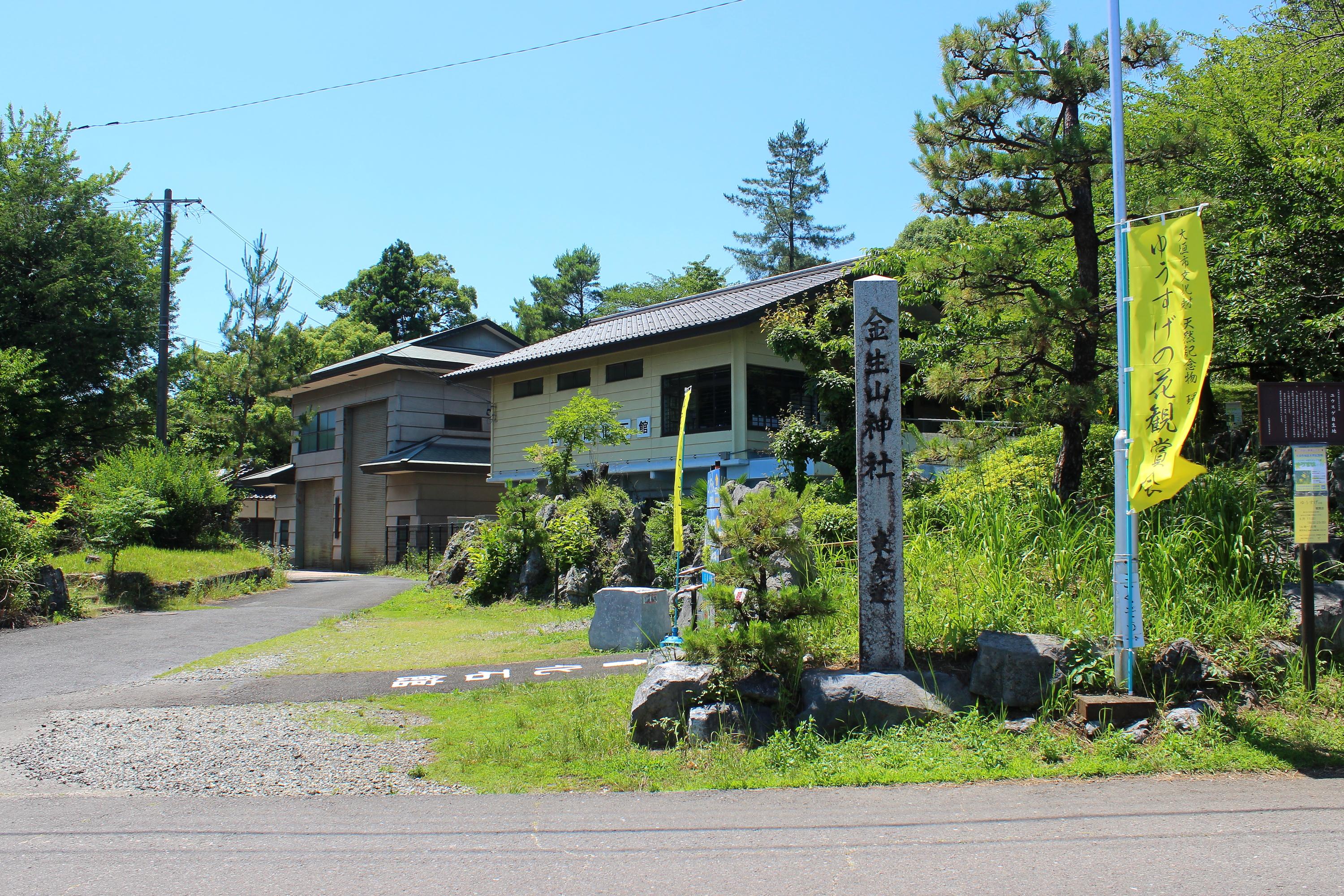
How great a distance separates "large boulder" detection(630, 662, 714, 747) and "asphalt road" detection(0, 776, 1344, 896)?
41.2 inches

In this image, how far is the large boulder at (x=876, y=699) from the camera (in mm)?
6527

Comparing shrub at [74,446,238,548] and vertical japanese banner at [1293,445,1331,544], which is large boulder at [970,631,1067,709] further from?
shrub at [74,446,238,548]

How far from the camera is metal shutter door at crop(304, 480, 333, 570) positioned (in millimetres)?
33969

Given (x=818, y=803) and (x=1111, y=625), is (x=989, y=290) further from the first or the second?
(x=818, y=803)

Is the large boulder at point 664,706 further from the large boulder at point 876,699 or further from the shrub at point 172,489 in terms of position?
the shrub at point 172,489

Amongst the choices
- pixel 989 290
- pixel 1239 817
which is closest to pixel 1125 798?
pixel 1239 817

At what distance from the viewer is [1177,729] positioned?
627cm

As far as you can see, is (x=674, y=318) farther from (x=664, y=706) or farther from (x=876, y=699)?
(x=876, y=699)

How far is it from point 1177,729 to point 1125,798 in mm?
1309

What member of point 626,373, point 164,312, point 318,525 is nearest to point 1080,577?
point 626,373

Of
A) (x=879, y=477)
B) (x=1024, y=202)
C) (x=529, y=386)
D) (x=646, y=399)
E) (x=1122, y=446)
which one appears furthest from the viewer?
(x=529, y=386)

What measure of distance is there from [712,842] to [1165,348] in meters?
4.95

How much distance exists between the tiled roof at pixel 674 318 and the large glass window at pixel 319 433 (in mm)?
9008

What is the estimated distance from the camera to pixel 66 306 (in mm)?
26797
